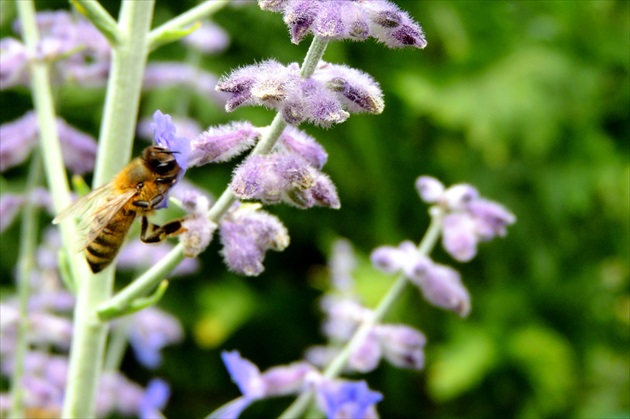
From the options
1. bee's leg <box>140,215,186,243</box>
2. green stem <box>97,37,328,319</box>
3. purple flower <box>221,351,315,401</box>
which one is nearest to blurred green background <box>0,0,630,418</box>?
purple flower <box>221,351,315,401</box>

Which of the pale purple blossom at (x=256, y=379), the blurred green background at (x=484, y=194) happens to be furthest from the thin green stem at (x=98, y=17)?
the blurred green background at (x=484, y=194)

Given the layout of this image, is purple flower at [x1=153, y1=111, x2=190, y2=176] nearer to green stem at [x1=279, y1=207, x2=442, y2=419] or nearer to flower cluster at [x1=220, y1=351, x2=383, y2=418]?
flower cluster at [x1=220, y1=351, x2=383, y2=418]

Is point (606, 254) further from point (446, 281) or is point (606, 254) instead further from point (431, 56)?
point (446, 281)

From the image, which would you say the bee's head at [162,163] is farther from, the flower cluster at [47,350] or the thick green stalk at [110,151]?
the flower cluster at [47,350]

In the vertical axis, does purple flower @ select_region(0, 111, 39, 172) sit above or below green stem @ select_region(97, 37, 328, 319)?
above

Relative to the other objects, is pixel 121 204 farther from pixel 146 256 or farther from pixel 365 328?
pixel 146 256

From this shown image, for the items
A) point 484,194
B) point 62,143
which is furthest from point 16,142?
point 484,194
